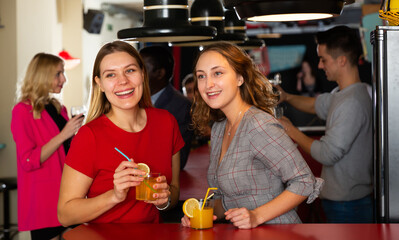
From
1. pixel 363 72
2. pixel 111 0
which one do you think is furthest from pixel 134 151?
pixel 363 72

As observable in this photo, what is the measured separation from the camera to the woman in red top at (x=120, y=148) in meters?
2.13

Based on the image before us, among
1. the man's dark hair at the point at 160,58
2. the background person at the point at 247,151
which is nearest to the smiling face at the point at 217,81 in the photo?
the background person at the point at 247,151

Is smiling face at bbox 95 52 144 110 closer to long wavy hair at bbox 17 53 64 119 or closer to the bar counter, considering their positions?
the bar counter

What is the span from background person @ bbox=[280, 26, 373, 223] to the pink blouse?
6.28 ft

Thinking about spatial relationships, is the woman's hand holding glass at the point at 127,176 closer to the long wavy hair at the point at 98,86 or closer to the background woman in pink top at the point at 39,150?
the long wavy hair at the point at 98,86

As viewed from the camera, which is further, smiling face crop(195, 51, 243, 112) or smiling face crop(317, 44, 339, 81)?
smiling face crop(317, 44, 339, 81)

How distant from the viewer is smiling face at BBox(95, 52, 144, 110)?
2316mm

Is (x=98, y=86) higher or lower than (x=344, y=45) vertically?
lower

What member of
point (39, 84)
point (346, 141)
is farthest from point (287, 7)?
point (39, 84)

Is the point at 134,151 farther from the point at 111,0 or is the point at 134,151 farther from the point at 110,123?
the point at 111,0

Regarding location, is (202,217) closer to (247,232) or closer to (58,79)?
(247,232)

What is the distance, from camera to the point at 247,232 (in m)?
1.96

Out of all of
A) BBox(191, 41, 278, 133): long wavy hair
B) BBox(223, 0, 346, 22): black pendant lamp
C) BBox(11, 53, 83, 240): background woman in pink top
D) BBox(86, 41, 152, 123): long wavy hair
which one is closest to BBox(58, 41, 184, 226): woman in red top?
BBox(86, 41, 152, 123): long wavy hair

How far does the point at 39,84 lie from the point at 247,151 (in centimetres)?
234
